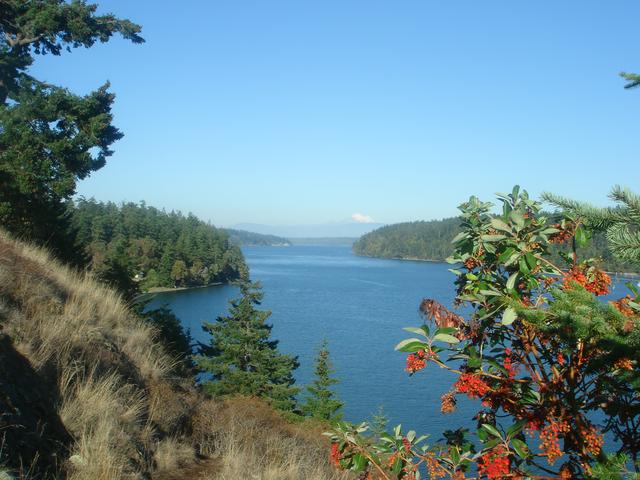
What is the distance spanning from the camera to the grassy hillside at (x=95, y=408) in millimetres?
3338

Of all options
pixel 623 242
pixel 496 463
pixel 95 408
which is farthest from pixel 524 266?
pixel 95 408

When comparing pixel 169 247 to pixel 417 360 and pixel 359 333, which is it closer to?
pixel 359 333

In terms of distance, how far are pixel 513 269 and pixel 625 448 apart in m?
0.97

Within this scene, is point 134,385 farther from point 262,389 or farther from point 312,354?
point 312,354

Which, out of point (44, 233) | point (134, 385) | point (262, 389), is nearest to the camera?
point (134, 385)

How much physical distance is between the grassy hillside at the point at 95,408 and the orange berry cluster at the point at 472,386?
2080 mm

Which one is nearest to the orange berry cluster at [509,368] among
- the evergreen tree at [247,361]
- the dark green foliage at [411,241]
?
the evergreen tree at [247,361]

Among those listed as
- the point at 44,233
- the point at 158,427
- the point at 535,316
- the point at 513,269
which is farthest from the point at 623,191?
the point at 44,233

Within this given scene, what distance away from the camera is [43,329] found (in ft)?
15.6

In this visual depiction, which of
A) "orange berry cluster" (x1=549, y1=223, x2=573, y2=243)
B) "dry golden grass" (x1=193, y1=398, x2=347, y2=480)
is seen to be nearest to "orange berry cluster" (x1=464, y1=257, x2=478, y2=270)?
"orange berry cluster" (x1=549, y1=223, x2=573, y2=243)

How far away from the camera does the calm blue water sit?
69.4 ft

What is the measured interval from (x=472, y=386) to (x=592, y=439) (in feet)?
1.70

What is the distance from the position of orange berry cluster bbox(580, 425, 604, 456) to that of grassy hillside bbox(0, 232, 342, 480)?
96.8 inches

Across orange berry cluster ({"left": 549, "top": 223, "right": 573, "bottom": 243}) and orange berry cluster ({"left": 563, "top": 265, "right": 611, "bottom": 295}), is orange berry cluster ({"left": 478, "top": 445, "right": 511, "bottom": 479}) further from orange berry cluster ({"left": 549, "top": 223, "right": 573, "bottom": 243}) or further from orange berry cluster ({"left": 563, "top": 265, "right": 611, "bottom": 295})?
orange berry cluster ({"left": 549, "top": 223, "right": 573, "bottom": 243})
